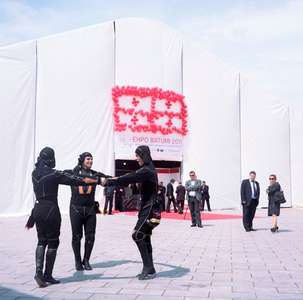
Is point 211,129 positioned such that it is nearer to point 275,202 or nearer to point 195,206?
point 195,206

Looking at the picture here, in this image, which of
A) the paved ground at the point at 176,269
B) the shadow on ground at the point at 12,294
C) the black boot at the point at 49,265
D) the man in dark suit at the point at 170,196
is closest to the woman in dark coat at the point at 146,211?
the paved ground at the point at 176,269

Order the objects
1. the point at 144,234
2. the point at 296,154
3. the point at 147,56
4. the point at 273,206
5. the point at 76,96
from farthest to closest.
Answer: the point at 296,154 → the point at 147,56 → the point at 76,96 → the point at 273,206 → the point at 144,234

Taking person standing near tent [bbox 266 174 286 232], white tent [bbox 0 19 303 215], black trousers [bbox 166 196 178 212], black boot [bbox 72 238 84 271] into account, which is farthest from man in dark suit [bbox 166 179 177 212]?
black boot [bbox 72 238 84 271]

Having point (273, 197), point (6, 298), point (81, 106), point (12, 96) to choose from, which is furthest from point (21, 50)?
point (6, 298)

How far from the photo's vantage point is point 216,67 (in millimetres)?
26234

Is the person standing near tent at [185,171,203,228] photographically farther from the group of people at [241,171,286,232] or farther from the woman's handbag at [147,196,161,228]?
the woman's handbag at [147,196,161,228]

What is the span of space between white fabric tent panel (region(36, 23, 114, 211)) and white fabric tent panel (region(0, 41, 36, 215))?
59 centimetres

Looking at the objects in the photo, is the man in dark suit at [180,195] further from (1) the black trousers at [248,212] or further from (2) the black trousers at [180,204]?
(1) the black trousers at [248,212]

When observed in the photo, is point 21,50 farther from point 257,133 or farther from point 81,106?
point 257,133

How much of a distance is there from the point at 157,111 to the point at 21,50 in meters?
6.75

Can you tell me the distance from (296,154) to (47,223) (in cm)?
2388

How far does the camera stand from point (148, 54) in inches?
961

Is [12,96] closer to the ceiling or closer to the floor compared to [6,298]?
closer to the ceiling

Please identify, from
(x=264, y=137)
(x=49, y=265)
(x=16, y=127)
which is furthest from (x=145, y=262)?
(x=264, y=137)
